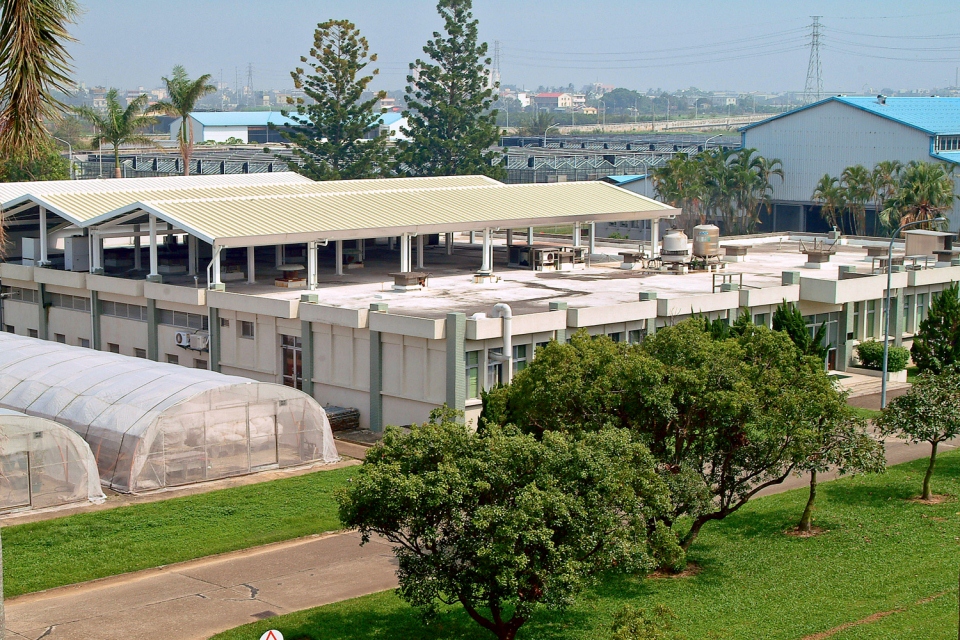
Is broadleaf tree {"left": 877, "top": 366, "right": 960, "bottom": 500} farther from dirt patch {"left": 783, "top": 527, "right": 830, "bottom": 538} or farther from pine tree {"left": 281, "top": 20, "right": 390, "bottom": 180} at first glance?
pine tree {"left": 281, "top": 20, "right": 390, "bottom": 180}

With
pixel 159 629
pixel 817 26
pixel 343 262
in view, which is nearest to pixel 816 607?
pixel 159 629

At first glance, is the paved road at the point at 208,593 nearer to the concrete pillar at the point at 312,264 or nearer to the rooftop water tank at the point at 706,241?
the concrete pillar at the point at 312,264

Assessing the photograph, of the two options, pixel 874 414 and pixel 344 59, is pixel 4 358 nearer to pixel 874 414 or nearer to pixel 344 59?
pixel 874 414

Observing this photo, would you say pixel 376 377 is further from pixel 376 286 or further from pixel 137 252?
pixel 137 252

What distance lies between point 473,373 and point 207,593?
47.9 feet

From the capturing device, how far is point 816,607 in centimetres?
2386

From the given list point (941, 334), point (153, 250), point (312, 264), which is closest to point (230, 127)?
point (153, 250)

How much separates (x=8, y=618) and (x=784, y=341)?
56.1 feet

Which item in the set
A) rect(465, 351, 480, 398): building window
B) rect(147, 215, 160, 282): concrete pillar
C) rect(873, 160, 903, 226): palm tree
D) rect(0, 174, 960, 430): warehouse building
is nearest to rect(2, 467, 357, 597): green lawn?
rect(465, 351, 480, 398): building window

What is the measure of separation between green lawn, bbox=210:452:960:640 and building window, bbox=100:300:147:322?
2396 cm

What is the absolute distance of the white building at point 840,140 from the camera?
84.1m

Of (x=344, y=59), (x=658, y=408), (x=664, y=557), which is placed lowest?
(x=664, y=557)

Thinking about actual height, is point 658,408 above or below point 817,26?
below

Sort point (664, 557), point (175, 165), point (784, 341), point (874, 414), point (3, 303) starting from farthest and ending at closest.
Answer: point (175, 165) < point (3, 303) < point (874, 414) < point (784, 341) < point (664, 557)
